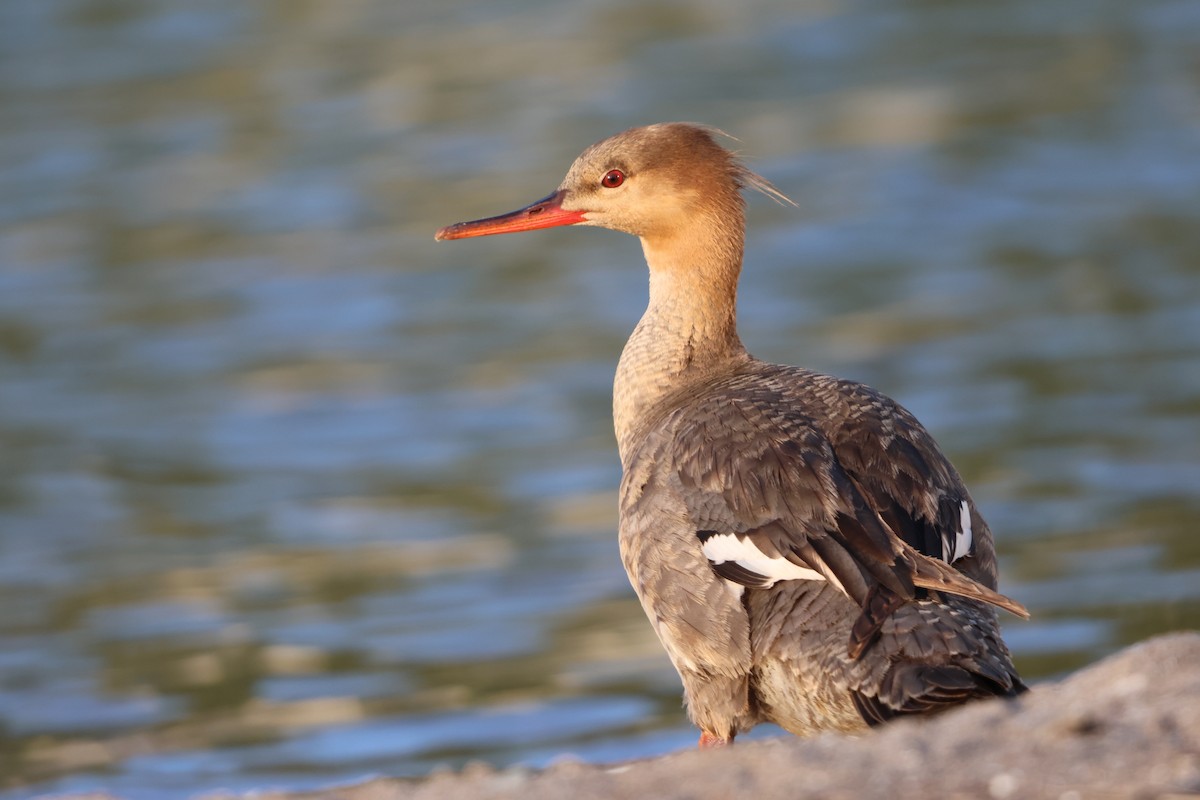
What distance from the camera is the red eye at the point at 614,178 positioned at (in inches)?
258

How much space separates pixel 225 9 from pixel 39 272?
643 cm

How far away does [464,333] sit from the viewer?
39.8 feet

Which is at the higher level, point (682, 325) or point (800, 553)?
point (682, 325)

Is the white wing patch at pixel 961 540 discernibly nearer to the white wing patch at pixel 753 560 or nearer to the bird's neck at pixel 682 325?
the white wing patch at pixel 753 560

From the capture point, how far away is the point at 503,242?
13891 millimetres

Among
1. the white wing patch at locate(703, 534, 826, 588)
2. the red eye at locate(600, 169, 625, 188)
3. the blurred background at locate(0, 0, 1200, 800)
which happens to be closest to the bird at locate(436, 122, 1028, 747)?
the white wing patch at locate(703, 534, 826, 588)

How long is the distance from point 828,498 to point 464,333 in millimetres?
7400

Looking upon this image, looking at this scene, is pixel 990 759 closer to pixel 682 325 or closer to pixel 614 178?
pixel 682 325

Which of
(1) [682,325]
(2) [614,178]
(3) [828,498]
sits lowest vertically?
(3) [828,498]

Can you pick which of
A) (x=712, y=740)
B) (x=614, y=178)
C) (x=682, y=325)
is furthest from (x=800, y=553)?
(x=614, y=178)

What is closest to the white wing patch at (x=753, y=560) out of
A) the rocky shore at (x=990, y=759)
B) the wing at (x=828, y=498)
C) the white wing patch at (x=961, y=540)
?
the wing at (x=828, y=498)

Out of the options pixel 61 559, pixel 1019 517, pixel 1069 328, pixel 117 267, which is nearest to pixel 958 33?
pixel 1069 328

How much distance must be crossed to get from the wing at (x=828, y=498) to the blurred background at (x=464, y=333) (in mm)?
1886

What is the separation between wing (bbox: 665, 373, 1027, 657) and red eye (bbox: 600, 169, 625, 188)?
1.27m
